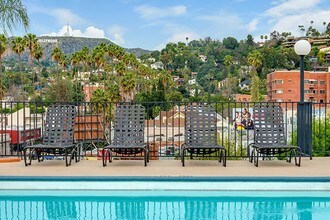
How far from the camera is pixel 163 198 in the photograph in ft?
20.9

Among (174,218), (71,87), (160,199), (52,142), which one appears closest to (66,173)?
(52,142)

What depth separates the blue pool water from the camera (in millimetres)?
5621

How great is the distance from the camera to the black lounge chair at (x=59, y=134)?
778cm

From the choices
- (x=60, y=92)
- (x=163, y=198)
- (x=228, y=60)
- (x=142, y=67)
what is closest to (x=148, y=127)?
(x=163, y=198)

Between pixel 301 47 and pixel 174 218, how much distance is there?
4641mm

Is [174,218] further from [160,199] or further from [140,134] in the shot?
[140,134]

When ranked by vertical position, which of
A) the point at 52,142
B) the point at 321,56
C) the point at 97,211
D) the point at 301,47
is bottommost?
the point at 97,211

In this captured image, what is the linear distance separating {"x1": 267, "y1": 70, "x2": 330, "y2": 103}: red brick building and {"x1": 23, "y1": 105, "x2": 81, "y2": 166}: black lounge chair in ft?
239

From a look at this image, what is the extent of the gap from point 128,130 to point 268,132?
8.21 ft

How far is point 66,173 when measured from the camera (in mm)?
6977

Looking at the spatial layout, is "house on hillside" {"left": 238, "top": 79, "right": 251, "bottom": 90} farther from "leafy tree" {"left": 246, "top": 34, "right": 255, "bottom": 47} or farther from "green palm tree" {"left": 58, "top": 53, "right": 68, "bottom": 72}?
"green palm tree" {"left": 58, "top": 53, "right": 68, "bottom": 72}

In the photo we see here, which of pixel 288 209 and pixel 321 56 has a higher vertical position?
pixel 321 56

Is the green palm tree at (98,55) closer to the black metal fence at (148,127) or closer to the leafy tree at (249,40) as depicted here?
the black metal fence at (148,127)

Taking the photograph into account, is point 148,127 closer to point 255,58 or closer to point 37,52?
point 37,52
